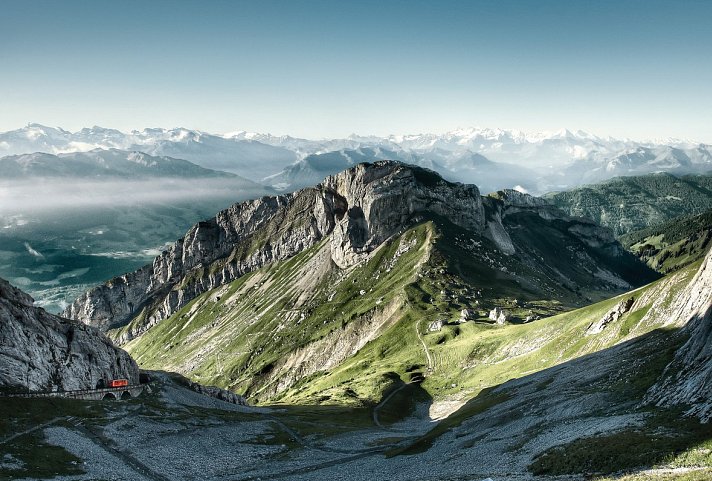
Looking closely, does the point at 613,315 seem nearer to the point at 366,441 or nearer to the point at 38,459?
the point at 366,441

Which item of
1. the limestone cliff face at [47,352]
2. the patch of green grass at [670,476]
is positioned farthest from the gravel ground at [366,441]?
the limestone cliff face at [47,352]

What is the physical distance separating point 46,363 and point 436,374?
120m

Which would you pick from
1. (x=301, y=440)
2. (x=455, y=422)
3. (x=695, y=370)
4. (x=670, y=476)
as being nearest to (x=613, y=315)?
(x=455, y=422)

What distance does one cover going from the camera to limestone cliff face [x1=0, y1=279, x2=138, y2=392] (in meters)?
110

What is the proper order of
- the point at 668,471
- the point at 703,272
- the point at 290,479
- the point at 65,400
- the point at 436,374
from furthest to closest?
1. the point at 436,374
2. the point at 65,400
3. the point at 703,272
4. the point at 290,479
5. the point at 668,471

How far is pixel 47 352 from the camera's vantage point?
12169 cm

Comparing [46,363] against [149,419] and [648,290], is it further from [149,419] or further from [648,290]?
[648,290]

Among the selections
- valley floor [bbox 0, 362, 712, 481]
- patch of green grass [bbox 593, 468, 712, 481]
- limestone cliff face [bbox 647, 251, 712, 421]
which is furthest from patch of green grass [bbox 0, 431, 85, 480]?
limestone cliff face [bbox 647, 251, 712, 421]

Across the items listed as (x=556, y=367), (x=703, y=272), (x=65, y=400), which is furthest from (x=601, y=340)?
(x=65, y=400)

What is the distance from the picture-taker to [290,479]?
82.5m

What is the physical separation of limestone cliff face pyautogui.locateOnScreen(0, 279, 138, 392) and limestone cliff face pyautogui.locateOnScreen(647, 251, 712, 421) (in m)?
115

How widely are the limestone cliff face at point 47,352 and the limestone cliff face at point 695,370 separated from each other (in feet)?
377

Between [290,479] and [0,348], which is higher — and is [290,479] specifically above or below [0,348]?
below

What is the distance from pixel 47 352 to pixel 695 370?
424 feet
